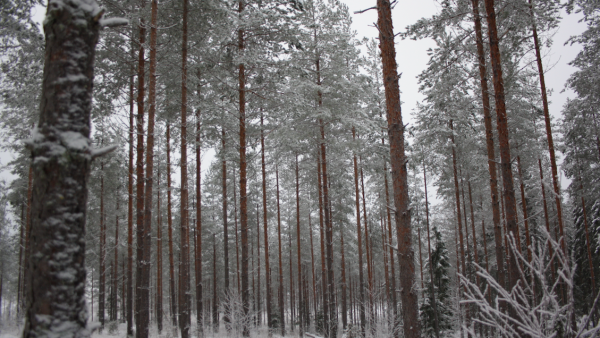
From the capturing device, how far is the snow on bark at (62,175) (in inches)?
96.7

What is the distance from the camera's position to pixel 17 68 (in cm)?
906

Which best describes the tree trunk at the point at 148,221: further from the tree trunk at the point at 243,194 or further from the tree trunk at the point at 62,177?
the tree trunk at the point at 62,177

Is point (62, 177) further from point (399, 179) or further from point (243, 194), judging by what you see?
point (243, 194)

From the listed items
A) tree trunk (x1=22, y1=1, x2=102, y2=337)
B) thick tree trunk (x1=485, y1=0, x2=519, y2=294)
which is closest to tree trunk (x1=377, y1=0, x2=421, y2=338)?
thick tree trunk (x1=485, y1=0, x2=519, y2=294)

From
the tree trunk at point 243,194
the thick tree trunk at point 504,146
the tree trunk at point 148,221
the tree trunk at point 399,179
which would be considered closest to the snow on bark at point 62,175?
the tree trunk at point 399,179

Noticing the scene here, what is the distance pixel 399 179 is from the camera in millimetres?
5984

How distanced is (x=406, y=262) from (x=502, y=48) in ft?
28.9

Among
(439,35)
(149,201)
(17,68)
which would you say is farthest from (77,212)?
(439,35)

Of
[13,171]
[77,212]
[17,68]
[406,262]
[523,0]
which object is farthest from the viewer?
[13,171]

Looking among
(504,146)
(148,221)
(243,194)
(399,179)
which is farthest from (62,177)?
(504,146)

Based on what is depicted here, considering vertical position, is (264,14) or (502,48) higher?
(264,14)

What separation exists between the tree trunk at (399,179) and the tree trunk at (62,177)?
4760 millimetres

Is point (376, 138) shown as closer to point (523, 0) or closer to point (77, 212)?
point (523, 0)

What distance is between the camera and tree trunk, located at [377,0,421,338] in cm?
578
